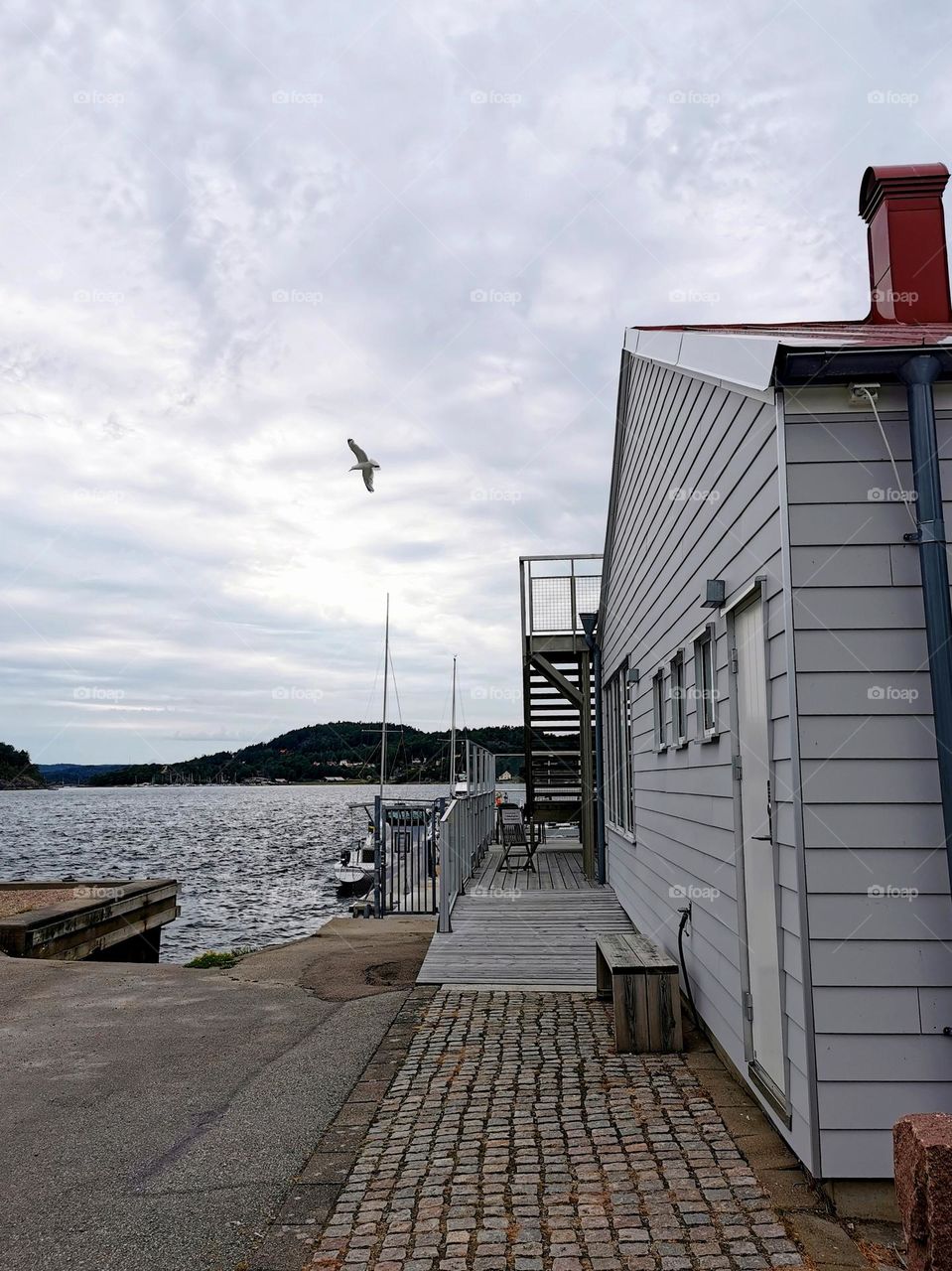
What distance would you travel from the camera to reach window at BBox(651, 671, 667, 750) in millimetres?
7715

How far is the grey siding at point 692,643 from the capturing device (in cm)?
397

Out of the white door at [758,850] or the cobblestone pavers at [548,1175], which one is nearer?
the cobblestone pavers at [548,1175]

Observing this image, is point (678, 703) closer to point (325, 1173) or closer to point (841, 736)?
point (841, 736)

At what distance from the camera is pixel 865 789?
12.0 feet

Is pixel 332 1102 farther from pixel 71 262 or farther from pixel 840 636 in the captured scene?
pixel 71 262

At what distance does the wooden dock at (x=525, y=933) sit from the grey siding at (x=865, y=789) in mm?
4279

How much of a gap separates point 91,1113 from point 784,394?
4.94 m

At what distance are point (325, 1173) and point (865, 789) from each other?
2786 millimetres

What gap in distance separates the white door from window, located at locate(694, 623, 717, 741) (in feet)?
2.00

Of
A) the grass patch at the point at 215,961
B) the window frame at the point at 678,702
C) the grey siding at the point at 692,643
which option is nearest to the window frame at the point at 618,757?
the grey siding at the point at 692,643

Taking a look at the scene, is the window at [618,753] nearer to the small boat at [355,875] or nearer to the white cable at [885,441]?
the white cable at [885,441]

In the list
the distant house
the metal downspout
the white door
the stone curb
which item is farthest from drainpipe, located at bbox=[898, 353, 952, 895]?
the metal downspout

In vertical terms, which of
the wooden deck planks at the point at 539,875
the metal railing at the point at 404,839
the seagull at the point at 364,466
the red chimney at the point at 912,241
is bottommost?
the wooden deck planks at the point at 539,875

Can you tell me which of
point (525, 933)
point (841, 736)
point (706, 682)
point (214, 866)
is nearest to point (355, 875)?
point (214, 866)
